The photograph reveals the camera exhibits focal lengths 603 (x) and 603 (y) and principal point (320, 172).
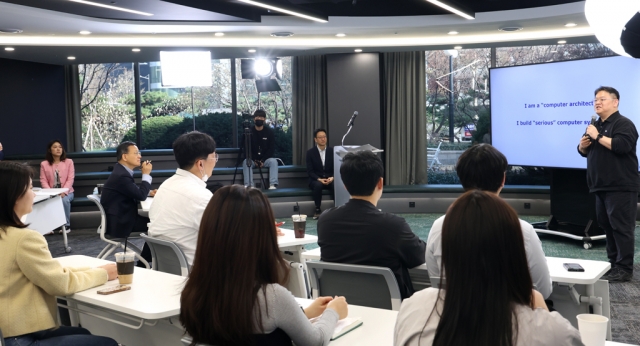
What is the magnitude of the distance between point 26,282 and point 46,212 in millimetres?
4012

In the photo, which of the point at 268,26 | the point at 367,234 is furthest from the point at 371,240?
the point at 268,26

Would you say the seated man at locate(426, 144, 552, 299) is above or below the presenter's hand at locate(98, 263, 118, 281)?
above

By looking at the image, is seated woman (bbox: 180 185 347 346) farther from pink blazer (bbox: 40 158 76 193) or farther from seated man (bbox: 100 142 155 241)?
pink blazer (bbox: 40 158 76 193)

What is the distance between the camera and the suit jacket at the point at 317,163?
8.88m

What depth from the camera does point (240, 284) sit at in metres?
1.64

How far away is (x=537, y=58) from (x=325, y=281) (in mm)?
7632

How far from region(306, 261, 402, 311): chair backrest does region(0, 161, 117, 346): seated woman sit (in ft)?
2.89

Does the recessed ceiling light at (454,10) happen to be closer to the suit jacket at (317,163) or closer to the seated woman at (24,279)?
the suit jacket at (317,163)

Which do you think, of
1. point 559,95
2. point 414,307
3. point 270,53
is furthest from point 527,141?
point 414,307

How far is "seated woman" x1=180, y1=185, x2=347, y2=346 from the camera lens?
5.35 feet

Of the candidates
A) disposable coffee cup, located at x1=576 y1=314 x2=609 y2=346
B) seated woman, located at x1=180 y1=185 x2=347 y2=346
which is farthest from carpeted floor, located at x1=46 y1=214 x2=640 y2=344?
seated woman, located at x1=180 y1=185 x2=347 y2=346

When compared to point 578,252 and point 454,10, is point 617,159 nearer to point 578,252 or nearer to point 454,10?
point 578,252

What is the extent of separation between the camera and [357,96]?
934cm

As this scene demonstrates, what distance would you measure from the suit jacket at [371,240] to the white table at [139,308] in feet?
2.26
